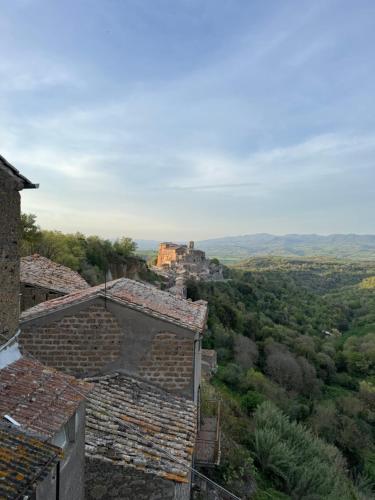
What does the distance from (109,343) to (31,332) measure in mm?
1632

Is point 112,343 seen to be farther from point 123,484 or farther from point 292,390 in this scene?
point 292,390

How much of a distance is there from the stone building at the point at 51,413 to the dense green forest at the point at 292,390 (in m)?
7.63

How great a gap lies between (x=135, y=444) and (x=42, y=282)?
8935mm

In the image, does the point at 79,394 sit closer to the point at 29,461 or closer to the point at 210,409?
the point at 29,461

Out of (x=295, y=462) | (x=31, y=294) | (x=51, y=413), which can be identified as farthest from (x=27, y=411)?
(x=295, y=462)

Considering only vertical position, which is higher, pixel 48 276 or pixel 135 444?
pixel 48 276

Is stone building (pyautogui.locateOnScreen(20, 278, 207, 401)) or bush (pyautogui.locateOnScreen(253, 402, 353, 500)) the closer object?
stone building (pyautogui.locateOnScreen(20, 278, 207, 401))

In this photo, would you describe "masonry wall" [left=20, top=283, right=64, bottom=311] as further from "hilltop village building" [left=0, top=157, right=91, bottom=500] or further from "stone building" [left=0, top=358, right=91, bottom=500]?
"stone building" [left=0, top=358, right=91, bottom=500]

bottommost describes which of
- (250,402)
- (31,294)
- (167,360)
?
(250,402)

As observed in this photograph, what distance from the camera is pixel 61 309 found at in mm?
9039

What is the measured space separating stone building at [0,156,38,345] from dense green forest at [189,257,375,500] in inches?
328

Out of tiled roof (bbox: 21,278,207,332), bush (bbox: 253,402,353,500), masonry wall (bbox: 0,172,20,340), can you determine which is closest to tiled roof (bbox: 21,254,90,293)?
tiled roof (bbox: 21,278,207,332)

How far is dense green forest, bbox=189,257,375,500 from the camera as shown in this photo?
13.9 m

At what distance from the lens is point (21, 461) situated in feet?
12.8
